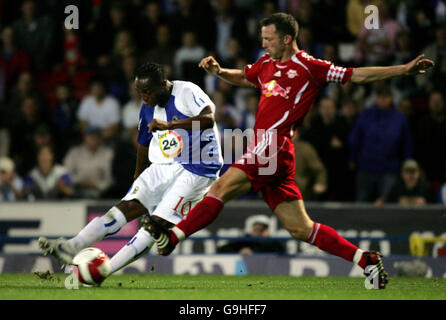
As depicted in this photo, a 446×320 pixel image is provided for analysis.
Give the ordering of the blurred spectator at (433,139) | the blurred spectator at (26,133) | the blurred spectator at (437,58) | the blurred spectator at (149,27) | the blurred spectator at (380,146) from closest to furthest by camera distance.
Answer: the blurred spectator at (380,146)
the blurred spectator at (433,139)
the blurred spectator at (437,58)
the blurred spectator at (26,133)
the blurred spectator at (149,27)

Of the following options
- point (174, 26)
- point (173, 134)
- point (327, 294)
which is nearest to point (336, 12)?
point (174, 26)

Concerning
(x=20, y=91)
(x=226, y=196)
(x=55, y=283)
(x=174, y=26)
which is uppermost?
(x=174, y=26)

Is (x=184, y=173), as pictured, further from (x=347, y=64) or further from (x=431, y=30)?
(x=431, y=30)

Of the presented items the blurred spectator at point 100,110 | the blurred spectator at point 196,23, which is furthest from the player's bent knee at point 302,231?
the blurred spectator at point 196,23

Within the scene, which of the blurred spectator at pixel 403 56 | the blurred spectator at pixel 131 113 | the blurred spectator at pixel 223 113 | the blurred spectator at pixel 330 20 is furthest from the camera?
the blurred spectator at pixel 330 20

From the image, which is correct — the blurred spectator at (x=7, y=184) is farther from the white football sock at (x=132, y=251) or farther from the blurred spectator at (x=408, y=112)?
the blurred spectator at (x=408, y=112)

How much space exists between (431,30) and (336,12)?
5.22 feet

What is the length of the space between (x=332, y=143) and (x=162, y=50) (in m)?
3.43

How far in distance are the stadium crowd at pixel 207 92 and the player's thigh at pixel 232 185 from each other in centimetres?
446

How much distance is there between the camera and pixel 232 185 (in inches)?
289

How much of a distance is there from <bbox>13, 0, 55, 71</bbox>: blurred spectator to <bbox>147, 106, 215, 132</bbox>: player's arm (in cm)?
789

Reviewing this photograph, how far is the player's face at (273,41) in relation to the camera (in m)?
7.71

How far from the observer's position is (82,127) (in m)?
14.0

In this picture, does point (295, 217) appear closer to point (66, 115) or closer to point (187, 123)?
point (187, 123)
